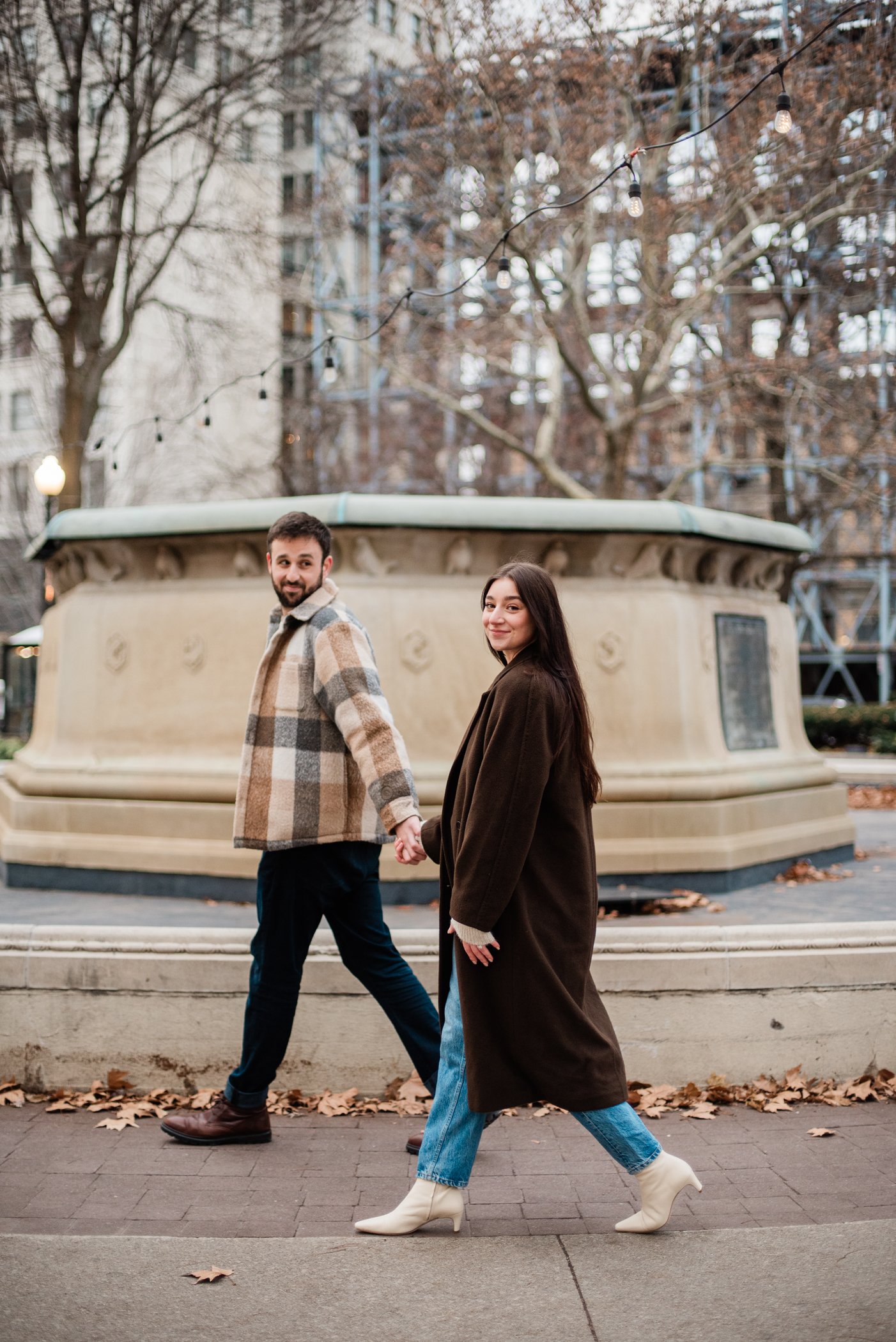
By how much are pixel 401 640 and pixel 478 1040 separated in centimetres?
415

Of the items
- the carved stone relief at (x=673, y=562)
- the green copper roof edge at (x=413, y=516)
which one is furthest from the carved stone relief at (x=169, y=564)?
the carved stone relief at (x=673, y=562)

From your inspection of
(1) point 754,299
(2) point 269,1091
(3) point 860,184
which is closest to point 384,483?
(1) point 754,299

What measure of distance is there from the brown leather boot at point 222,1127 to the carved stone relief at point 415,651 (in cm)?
334

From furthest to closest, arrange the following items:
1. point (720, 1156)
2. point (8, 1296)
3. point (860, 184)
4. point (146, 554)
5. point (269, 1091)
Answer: point (860, 184)
point (146, 554)
point (269, 1091)
point (720, 1156)
point (8, 1296)

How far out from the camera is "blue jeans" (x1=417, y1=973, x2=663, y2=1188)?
3566mm

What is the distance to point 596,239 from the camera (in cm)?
1722

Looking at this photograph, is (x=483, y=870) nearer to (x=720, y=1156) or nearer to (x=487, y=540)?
(x=720, y=1156)

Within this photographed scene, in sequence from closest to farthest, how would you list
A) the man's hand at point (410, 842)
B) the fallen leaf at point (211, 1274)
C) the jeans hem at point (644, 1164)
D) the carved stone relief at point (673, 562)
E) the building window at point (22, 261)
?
the fallen leaf at point (211, 1274)
the jeans hem at point (644, 1164)
the man's hand at point (410, 842)
the carved stone relief at point (673, 562)
the building window at point (22, 261)

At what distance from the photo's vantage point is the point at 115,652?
800 cm

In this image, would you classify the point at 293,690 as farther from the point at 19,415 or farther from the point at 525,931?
the point at 19,415

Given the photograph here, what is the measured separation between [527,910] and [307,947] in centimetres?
117

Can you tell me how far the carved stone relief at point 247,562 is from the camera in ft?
25.4

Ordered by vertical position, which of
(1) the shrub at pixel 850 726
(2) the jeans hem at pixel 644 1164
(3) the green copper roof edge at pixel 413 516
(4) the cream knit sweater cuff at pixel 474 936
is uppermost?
(3) the green copper roof edge at pixel 413 516

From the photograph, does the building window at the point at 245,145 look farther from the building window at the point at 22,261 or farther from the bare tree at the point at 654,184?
the building window at the point at 22,261
